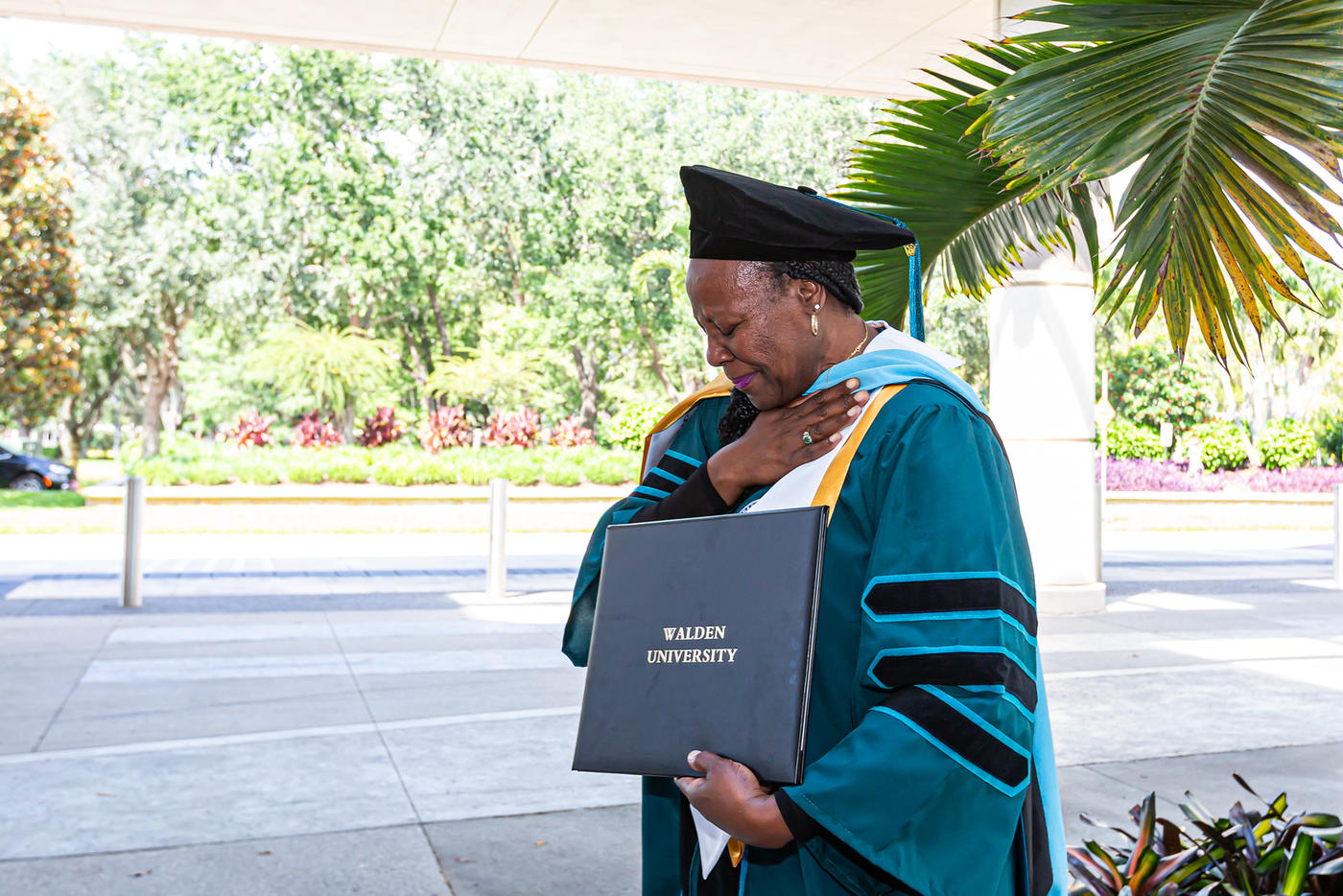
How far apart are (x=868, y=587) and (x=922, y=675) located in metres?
0.13

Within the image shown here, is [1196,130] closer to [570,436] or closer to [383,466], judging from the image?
[383,466]

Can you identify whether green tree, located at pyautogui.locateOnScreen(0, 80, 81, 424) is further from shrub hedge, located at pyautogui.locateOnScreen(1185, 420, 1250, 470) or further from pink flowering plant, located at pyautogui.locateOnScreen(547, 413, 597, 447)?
shrub hedge, located at pyautogui.locateOnScreen(1185, 420, 1250, 470)

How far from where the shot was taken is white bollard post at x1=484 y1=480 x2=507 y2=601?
36.7 feet

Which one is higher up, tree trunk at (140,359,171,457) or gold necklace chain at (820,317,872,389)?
tree trunk at (140,359,171,457)

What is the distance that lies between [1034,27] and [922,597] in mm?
5450

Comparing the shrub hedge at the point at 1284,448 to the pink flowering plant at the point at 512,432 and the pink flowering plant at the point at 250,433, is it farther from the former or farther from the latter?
the pink flowering plant at the point at 250,433

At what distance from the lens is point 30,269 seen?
21.9 metres

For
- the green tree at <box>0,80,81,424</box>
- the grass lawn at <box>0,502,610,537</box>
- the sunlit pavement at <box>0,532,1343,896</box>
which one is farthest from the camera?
the green tree at <box>0,80,81,424</box>

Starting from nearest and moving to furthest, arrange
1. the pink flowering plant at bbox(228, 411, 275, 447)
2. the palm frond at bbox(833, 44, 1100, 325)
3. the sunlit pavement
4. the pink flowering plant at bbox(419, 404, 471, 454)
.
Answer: the palm frond at bbox(833, 44, 1100, 325) < the sunlit pavement < the pink flowering plant at bbox(228, 411, 275, 447) < the pink flowering plant at bbox(419, 404, 471, 454)

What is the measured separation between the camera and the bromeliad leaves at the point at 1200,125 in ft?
7.49

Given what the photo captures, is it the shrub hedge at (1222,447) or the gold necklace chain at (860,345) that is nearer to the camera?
the gold necklace chain at (860,345)

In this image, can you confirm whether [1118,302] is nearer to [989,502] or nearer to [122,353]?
[989,502]

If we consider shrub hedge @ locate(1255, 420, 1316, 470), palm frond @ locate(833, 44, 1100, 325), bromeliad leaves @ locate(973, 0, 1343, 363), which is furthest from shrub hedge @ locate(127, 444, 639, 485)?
bromeliad leaves @ locate(973, 0, 1343, 363)

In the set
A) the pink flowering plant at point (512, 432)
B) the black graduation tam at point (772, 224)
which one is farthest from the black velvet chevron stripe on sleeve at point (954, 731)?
the pink flowering plant at point (512, 432)
